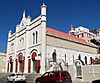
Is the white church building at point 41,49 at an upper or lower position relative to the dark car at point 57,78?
upper

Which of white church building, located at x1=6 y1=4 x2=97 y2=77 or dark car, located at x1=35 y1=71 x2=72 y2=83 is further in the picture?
white church building, located at x1=6 y1=4 x2=97 y2=77

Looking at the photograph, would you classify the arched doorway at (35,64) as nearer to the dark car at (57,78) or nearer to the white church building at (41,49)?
the white church building at (41,49)

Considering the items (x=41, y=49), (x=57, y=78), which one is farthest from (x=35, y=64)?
(x=57, y=78)

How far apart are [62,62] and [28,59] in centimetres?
687

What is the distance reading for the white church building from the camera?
105 feet

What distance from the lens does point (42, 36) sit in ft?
104

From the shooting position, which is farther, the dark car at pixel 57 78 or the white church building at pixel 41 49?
the white church building at pixel 41 49

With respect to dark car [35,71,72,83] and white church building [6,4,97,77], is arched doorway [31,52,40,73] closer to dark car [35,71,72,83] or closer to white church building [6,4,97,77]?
white church building [6,4,97,77]

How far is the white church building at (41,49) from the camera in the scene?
31.9 m

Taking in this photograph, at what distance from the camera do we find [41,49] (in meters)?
31.7

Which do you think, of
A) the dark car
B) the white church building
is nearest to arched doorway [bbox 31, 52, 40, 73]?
A: the white church building

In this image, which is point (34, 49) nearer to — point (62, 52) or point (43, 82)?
point (62, 52)

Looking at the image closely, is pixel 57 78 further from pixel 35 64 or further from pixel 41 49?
pixel 35 64

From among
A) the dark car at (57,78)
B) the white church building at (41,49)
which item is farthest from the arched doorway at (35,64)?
the dark car at (57,78)
